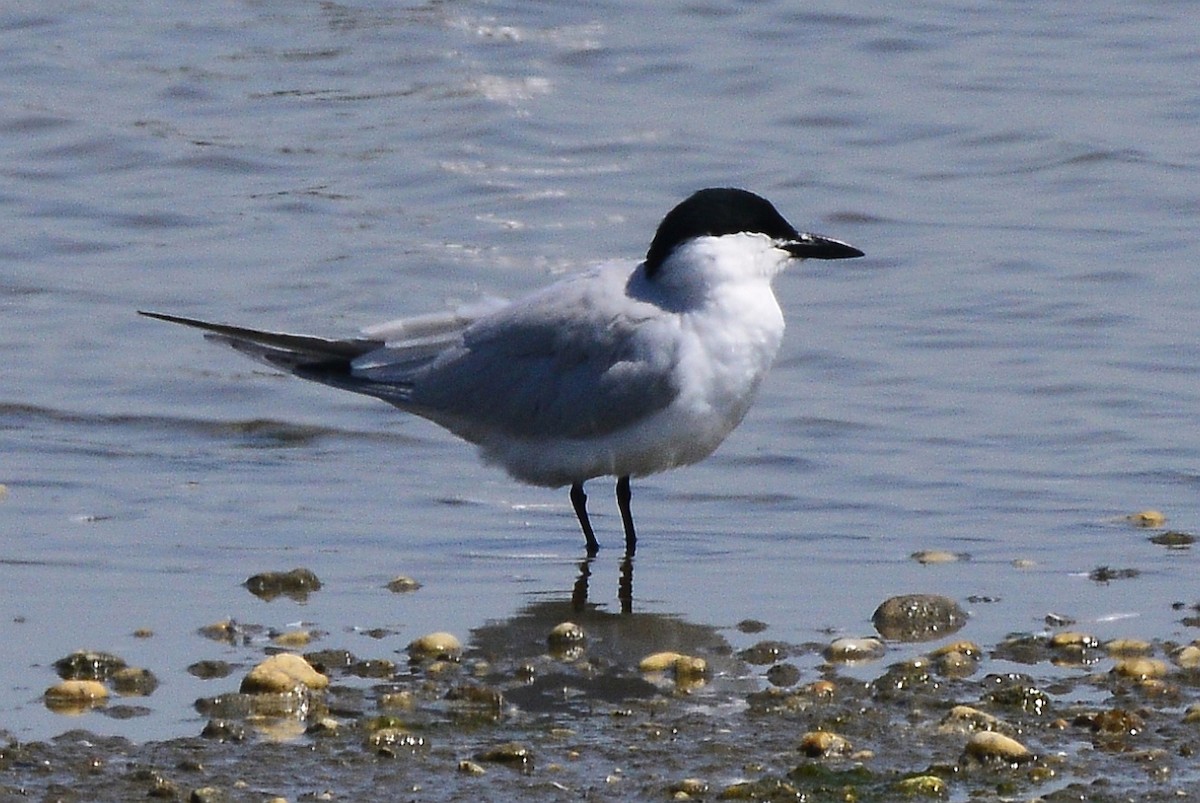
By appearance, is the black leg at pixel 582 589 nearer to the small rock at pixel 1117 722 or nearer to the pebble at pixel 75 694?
the pebble at pixel 75 694

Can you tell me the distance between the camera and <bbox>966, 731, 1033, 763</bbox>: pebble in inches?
171

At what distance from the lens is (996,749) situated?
436 centimetres

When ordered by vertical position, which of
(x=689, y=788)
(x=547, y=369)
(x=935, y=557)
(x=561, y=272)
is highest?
(x=561, y=272)

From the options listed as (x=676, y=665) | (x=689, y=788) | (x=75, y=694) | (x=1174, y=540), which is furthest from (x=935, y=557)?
(x=75, y=694)

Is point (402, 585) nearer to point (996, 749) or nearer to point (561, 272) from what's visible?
point (996, 749)

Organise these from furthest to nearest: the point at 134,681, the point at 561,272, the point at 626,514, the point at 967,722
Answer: the point at 561,272 → the point at 626,514 → the point at 134,681 → the point at 967,722

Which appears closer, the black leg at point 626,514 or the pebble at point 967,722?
the pebble at point 967,722

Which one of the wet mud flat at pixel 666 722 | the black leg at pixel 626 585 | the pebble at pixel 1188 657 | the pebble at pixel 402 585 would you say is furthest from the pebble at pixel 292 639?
the pebble at pixel 1188 657

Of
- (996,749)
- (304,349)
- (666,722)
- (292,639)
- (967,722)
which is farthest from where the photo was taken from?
(304,349)

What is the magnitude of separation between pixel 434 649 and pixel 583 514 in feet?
4.65

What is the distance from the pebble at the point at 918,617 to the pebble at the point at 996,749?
1.08 m

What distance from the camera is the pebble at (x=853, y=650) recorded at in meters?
5.24

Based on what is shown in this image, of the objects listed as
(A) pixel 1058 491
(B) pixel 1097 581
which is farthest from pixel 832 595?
(A) pixel 1058 491

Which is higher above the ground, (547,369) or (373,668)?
(547,369)
